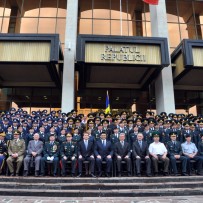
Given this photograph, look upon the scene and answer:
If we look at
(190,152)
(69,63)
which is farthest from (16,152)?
(69,63)

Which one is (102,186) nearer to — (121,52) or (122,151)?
(122,151)

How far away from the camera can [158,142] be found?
348 inches

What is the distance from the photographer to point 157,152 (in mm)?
8617

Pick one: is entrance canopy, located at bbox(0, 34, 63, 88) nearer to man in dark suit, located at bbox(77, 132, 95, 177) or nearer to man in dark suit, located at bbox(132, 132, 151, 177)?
man in dark suit, located at bbox(77, 132, 95, 177)

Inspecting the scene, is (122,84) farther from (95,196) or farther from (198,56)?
(95,196)

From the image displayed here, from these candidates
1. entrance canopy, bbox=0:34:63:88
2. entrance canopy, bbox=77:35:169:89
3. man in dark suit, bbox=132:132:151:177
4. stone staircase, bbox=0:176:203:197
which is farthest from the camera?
entrance canopy, bbox=77:35:169:89

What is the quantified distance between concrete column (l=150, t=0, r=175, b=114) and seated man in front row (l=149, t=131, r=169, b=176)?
6179mm

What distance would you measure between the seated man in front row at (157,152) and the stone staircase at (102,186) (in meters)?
0.61

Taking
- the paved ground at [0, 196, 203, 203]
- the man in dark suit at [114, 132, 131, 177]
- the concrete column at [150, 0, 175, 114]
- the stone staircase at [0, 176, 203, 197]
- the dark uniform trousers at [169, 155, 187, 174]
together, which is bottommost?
the paved ground at [0, 196, 203, 203]

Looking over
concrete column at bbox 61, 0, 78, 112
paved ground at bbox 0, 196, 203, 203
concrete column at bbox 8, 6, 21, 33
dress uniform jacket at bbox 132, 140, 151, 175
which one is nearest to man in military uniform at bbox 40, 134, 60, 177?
paved ground at bbox 0, 196, 203, 203

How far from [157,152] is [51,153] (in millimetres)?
3642

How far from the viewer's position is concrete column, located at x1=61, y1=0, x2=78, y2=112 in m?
14.2

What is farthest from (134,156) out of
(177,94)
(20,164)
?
(177,94)

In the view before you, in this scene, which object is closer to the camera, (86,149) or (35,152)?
(35,152)
